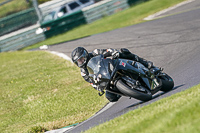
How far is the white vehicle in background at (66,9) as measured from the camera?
27047 mm

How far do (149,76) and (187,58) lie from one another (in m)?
3.89

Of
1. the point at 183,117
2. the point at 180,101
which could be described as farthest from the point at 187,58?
the point at 183,117

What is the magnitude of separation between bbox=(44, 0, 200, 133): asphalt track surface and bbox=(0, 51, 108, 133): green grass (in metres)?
1.13

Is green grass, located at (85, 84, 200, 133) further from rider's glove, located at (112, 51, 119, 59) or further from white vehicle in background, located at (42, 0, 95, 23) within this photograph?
white vehicle in background, located at (42, 0, 95, 23)

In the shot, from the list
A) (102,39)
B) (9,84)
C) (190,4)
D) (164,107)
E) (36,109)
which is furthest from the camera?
(190,4)

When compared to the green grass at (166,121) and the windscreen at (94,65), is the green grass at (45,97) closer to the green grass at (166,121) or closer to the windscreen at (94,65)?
the windscreen at (94,65)

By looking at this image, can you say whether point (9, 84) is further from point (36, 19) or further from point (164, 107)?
point (36, 19)

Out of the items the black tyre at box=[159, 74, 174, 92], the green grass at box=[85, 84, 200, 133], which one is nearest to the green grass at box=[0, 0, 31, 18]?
the black tyre at box=[159, 74, 174, 92]

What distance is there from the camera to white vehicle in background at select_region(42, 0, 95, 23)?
27.0 metres

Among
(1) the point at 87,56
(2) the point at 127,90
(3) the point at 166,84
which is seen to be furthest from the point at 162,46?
(2) the point at 127,90

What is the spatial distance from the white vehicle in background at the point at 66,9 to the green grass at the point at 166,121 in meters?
21.6

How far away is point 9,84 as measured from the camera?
14469mm

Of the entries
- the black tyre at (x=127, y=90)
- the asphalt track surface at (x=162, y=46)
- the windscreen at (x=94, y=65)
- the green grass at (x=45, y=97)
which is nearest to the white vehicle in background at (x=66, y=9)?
the asphalt track surface at (x=162, y=46)

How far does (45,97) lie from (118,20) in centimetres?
1333
